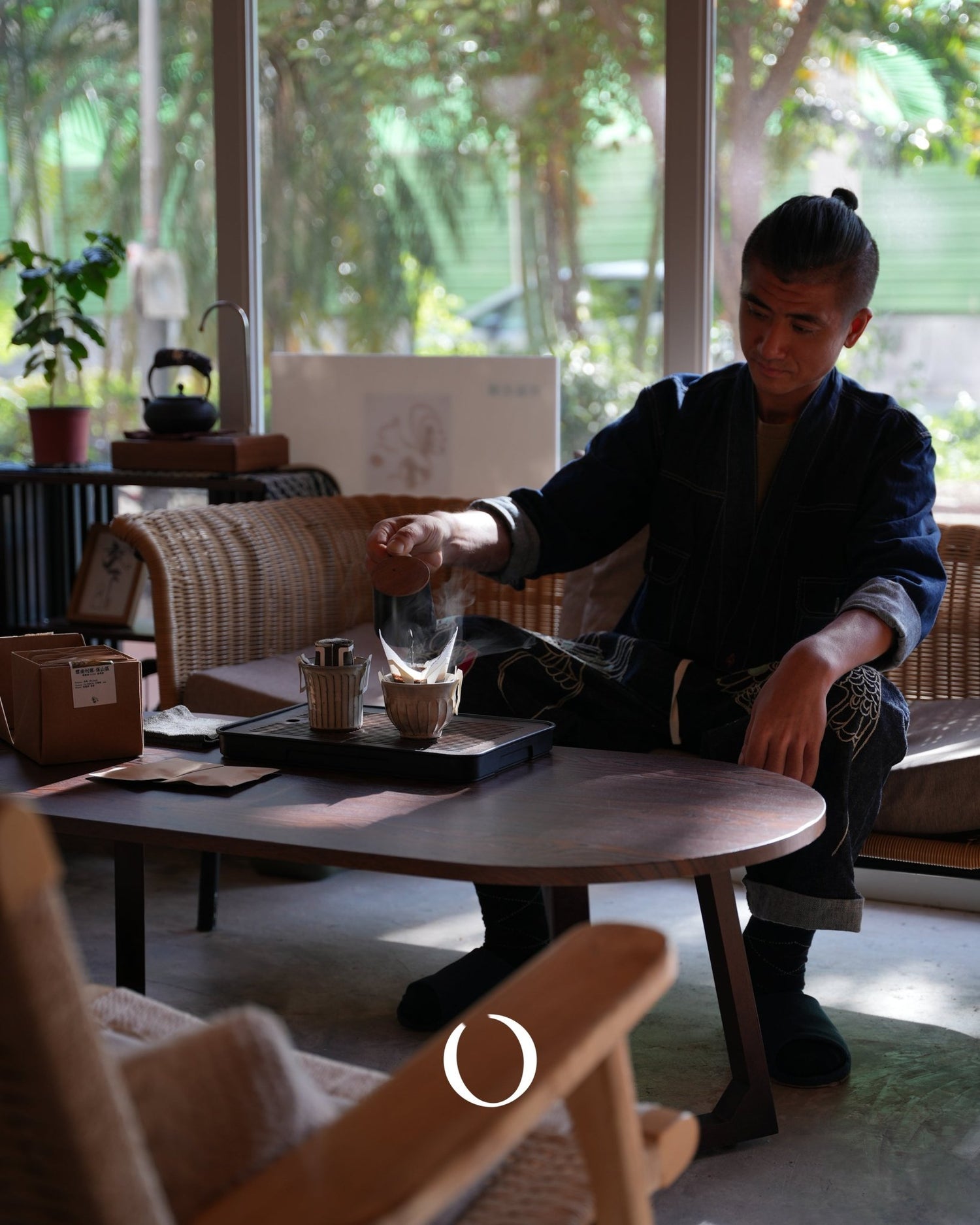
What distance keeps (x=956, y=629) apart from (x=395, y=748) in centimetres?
132

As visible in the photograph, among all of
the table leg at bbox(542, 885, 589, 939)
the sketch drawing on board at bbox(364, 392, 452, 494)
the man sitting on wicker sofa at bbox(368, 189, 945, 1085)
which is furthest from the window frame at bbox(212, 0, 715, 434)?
the table leg at bbox(542, 885, 589, 939)

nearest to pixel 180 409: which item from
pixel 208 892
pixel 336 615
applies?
pixel 336 615

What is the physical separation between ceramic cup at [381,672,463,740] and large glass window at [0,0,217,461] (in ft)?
6.81

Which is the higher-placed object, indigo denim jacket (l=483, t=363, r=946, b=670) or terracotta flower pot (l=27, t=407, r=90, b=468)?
terracotta flower pot (l=27, t=407, r=90, b=468)

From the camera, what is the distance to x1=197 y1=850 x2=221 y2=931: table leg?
2613 mm

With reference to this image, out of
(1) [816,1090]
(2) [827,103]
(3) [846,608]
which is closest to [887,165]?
(2) [827,103]

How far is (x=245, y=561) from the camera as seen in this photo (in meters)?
2.75

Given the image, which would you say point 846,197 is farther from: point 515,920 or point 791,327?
point 515,920

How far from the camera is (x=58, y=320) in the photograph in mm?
3471

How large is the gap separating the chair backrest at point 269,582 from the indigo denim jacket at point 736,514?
282 mm

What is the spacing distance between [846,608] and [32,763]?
1.07m

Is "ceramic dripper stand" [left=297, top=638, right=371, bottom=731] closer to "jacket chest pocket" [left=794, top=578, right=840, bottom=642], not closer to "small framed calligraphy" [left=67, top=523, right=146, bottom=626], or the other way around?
"jacket chest pocket" [left=794, top=578, right=840, bottom=642]

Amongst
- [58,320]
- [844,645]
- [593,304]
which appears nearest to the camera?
[844,645]

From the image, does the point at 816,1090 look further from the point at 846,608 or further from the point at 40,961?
the point at 40,961
